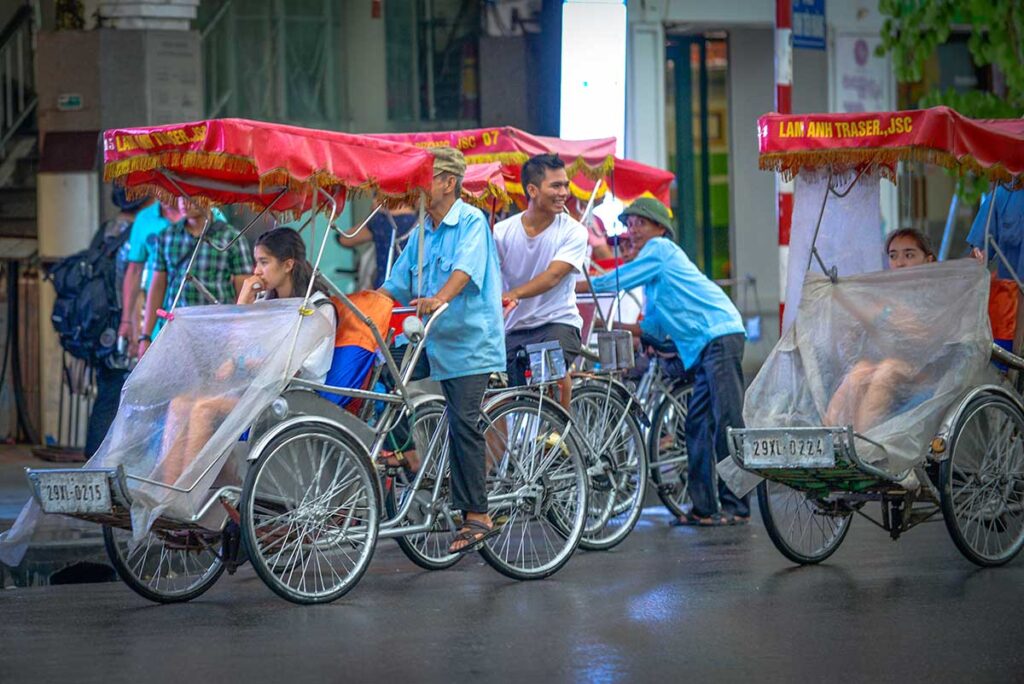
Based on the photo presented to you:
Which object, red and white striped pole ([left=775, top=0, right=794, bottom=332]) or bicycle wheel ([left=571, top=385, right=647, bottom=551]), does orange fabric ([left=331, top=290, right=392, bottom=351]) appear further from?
red and white striped pole ([left=775, top=0, right=794, bottom=332])

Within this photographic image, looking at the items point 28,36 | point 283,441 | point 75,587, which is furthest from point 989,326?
point 28,36

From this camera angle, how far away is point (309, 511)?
7418 mm

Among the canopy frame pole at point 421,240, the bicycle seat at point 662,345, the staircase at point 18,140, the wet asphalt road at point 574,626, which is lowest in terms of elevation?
the wet asphalt road at point 574,626

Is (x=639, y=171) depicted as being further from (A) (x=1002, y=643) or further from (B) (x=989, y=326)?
(A) (x=1002, y=643)

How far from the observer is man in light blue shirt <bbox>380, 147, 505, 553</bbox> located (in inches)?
316

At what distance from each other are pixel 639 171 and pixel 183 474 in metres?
6.64

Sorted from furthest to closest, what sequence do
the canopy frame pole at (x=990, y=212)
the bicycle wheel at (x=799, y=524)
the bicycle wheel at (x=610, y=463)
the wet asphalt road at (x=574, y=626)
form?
the bicycle wheel at (x=610, y=463) → the canopy frame pole at (x=990, y=212) → the bicycle wheel at (x=799, y=524) → the wet asphalt road at (x=574, y=626)

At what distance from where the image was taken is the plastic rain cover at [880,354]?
8305 millimetres

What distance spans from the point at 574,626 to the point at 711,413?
363 cm

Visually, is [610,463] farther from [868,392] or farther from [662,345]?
[868,392]

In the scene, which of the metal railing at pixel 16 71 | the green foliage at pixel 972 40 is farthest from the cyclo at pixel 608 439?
the metal railing at pixel 16 71

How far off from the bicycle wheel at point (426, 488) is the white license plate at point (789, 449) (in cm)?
136

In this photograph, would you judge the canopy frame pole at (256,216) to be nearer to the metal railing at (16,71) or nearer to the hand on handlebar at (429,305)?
the hand on handlebar at (429,305)

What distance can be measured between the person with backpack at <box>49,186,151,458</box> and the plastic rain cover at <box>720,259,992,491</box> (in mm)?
4705
